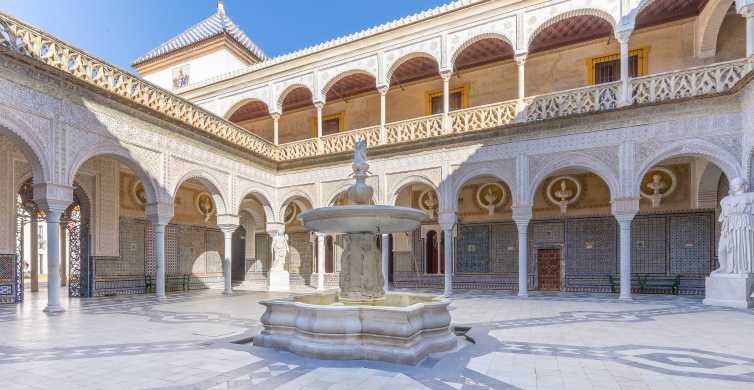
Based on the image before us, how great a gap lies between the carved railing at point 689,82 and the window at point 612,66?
239cm

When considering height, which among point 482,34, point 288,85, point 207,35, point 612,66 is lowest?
point 612,66

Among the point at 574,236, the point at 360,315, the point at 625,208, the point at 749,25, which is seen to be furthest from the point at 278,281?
the point at 749,25

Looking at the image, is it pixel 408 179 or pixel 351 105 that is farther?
pixel 351 105

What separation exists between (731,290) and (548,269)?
5009 millimetres

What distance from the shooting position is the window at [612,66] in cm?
1193

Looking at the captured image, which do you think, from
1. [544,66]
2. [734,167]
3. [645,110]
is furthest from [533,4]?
[734,167]

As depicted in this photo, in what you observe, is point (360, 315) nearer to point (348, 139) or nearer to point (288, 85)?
point (348, 139)

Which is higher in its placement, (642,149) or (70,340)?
(642,149)

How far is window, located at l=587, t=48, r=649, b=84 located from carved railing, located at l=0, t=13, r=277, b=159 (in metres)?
10.3

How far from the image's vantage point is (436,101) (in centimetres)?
1471

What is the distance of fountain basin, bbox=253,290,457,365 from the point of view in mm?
4141

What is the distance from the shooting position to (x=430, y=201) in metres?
14.8

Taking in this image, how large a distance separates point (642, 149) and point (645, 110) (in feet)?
2.82

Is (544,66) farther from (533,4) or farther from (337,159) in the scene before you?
(337,159)
